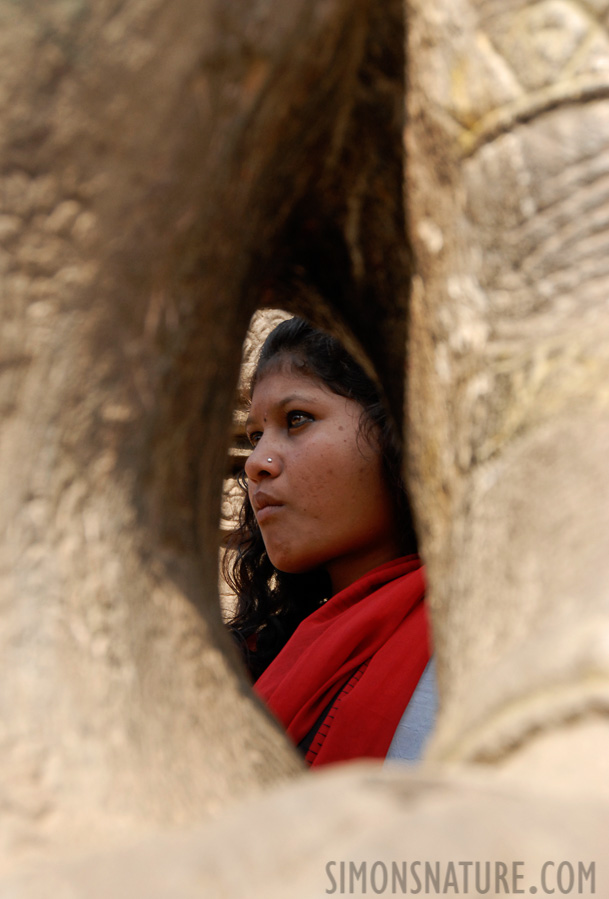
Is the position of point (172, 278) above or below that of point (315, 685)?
above

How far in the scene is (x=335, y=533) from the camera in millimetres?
1354

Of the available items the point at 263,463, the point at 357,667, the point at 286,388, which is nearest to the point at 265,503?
the point at 263,463

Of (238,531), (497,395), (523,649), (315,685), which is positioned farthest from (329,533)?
(523,649)

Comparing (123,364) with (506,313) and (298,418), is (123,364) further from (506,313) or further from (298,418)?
(298,418)

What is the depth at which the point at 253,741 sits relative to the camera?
1.54 feet

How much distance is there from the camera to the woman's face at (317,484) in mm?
1344

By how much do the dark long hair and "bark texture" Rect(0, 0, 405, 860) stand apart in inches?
29.6

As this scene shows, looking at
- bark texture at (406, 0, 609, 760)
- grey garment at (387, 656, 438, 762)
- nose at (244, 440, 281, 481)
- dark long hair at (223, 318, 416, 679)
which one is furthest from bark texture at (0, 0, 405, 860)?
nose at (244, 440, 281, 481)

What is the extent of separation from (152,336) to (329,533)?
36.4 inches

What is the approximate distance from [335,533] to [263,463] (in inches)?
5.9

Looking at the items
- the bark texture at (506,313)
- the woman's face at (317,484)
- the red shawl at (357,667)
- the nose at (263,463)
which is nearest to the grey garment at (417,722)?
the red shawl at (357,667)

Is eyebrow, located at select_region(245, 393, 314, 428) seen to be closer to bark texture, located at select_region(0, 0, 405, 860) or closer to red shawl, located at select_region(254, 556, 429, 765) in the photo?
red shawl, located at select_region(254, 556, 429, 765)

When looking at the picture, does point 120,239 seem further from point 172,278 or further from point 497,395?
point 497,395

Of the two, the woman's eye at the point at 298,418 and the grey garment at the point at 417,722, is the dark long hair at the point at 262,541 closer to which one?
the woman's eye at the point at 298,418
